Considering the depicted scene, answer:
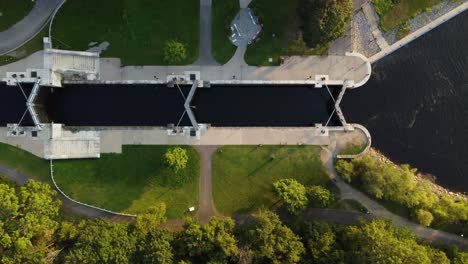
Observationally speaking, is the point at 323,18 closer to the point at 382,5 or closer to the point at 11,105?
the point at 382,5

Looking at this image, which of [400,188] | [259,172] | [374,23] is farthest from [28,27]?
[400,188]

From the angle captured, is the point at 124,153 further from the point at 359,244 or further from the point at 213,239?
the point at 359,244

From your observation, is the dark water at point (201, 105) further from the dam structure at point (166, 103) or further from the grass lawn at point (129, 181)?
the grass lawn at point (129, 181)

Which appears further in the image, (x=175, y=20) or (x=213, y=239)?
(x=175, y=20)

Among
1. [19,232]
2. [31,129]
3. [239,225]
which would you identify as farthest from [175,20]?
[19,232]

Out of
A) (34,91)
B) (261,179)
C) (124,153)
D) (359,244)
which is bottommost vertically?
(359,244)

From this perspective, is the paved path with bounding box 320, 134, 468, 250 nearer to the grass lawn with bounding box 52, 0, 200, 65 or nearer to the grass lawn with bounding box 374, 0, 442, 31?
the grass lawn with bounding box 374, 0, 442, 31
